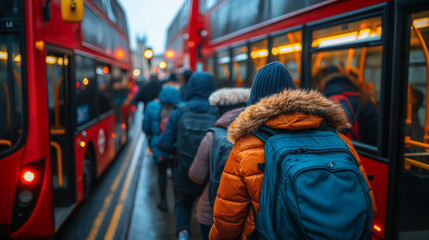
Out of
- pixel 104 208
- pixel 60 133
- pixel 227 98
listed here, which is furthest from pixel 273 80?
pixel 104 208

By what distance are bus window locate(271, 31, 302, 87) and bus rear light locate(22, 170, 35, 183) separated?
10.2 feet

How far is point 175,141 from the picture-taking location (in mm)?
3930

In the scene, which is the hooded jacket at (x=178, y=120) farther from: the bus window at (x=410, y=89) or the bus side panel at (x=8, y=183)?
the bus window at (x=410, y=89)

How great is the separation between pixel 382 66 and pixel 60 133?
13.7 ft

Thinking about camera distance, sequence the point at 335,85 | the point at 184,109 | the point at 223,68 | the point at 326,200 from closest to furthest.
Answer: the point at 326,200
the point at 184,109
the point at 335,85
the point at 223,68

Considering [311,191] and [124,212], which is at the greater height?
[311,191]

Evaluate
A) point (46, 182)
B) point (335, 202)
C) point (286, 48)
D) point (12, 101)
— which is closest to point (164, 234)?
point (46, 182)

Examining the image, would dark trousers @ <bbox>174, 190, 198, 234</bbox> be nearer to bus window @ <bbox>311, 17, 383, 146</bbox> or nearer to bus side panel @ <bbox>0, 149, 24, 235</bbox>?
bus side panel @ <bbox>0, 149, 24, 235</bbox>

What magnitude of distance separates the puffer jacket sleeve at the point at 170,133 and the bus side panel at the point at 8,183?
4.50ft

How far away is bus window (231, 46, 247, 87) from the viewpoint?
619 cm

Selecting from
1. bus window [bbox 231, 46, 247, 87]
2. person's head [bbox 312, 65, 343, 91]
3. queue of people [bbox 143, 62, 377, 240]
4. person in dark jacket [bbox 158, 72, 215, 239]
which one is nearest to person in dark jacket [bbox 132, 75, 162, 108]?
bus window [bbox 231, 46, 247, 87]

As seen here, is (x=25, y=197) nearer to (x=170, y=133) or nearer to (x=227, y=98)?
(x=170, y=133)

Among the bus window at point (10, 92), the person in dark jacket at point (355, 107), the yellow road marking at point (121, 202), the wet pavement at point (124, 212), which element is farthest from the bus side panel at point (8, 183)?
the person in dark jacket at point (355, 107)

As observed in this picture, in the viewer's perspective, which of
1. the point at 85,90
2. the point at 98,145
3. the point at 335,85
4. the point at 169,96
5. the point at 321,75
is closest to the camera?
the point at 335,85
